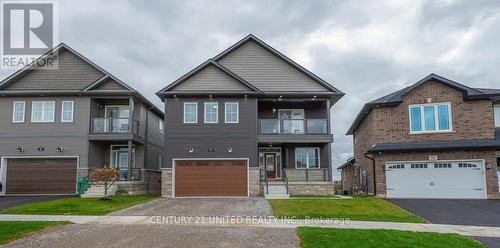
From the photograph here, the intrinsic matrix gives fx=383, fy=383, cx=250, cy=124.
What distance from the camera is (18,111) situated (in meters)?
22.2

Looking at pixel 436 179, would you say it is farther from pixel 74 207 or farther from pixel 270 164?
pixel 74 207

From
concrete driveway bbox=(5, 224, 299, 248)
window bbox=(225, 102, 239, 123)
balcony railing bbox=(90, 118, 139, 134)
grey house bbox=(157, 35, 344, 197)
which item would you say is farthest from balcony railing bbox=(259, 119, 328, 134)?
concrete driveway bbox=(5, 224, 299, 248)

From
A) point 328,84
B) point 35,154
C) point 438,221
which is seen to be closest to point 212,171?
point 328,84

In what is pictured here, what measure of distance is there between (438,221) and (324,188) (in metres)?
8.34

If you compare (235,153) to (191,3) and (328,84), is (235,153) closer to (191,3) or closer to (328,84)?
(328,84)

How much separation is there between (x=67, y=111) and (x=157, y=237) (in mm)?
15261

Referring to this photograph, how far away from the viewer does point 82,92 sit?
2191cm

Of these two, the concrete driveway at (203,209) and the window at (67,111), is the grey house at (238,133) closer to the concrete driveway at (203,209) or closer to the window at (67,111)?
the concrete driveway at (203,209)

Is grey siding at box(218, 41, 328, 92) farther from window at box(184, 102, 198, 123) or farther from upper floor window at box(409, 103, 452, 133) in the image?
upper floor window at box(409, 103, 452, 133)

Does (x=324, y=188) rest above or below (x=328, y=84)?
below

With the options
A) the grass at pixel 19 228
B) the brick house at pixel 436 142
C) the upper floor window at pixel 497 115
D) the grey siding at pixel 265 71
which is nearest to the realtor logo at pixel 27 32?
the grey siding at pixel 265 71

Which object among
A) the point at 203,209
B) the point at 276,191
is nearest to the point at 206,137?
the point at 276,191

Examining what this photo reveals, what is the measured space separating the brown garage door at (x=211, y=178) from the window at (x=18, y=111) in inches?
375

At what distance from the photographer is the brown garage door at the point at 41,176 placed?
21547mm
